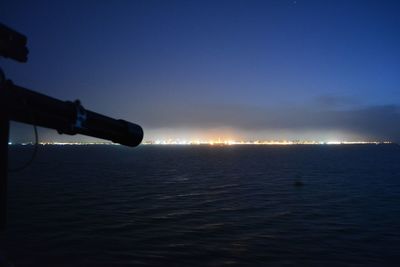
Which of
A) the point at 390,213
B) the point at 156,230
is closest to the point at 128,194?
the point at 156,230

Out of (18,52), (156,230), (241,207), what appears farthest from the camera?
(241,207)

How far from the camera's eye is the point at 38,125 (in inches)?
148

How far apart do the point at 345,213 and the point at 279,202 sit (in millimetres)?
7467

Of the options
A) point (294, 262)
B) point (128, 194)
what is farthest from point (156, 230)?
point (128, 194)

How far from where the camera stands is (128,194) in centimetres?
4162

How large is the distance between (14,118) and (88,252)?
16.2 metres

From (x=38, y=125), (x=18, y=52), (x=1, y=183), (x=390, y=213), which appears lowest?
(x=390, y=213)

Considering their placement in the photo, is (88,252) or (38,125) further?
(88,252)

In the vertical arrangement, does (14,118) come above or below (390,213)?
above

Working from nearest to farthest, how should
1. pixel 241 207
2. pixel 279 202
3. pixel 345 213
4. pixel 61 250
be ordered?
pixel 61 250
pixel 345 213
pixel 241 207
pixel 279 202

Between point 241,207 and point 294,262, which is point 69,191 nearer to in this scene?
point 241,207

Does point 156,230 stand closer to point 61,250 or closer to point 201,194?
point 61,250

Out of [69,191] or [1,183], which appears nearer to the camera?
[1,183]

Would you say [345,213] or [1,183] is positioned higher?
[1,183]
